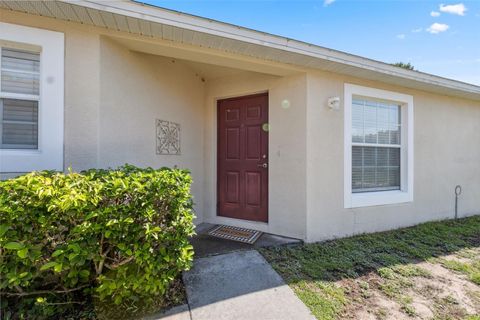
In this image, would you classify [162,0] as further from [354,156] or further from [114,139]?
[354,156]

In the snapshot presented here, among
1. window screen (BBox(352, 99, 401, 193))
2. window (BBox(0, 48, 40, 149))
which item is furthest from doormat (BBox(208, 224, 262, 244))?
window (BBox(0, 48, 40, 149))

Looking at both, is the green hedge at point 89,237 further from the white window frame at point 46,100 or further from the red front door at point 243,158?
the red front door at point 243,158

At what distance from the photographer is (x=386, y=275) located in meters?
3.00

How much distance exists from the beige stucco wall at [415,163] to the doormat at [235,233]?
2.97ft

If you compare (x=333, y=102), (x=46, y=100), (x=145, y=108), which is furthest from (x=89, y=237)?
(x=333, y=102)

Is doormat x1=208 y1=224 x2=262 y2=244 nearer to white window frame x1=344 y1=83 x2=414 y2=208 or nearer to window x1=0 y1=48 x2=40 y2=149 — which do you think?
white window frame x1=344 y1=83 x2=414 y2=208

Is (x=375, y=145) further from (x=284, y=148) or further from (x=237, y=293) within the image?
(x=237, y=293)

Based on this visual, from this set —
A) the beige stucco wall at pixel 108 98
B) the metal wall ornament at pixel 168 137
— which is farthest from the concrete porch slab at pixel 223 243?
the metal wall ornament at pixel 168 137

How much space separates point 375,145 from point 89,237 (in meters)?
4.70

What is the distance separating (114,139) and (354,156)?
12.7ft

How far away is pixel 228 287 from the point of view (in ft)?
8.68

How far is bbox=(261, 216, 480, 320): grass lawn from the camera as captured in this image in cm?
244

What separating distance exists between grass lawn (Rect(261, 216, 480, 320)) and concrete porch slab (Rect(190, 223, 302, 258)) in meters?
0.22

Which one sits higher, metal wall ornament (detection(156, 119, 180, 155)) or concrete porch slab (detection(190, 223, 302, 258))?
metal wall ornament (detection(156, 119, 180, 155))
